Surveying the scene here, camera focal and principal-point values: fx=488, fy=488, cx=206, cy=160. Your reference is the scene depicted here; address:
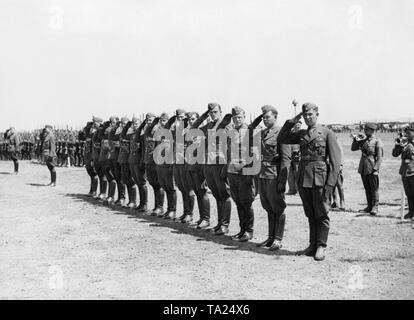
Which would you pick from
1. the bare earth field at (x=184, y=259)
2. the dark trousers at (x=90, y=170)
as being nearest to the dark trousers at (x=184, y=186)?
the bare earth field at (x=184, y=259)

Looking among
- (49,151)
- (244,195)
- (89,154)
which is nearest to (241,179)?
(244,195)

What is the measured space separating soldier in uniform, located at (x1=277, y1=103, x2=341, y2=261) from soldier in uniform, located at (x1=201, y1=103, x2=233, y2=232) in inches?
75.4

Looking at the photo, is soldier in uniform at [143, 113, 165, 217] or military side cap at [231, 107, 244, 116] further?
soldier in uniform at [143, 113, 165, 217]

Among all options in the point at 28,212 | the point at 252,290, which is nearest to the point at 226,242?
the point at 252,290

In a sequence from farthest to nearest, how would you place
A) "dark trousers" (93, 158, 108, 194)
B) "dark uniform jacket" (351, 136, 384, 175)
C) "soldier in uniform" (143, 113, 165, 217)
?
"dark trousers" (93, 158, 108, 194) < "dark uniform jacket" (351, 136, 384, 175) < "soldier in uniform" (143, 113, 165, 217)

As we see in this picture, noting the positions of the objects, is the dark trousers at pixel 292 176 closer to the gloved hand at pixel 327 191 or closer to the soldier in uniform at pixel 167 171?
the soldier in uniform at pixel 167 171

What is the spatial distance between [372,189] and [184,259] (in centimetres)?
587

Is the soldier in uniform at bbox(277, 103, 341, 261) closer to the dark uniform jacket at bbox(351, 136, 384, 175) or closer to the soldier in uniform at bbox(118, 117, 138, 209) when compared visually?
the dark uniform jacket at bbox(351, 136, 384, 175)

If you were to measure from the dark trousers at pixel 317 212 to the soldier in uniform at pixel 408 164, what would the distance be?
4087mm

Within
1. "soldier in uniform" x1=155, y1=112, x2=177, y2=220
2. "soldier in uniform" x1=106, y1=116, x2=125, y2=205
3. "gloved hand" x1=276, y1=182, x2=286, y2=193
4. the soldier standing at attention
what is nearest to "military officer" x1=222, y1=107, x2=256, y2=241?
"gloved hand" x1=276, y1=182, x2=286, y2=193

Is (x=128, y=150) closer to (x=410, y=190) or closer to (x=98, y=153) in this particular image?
(x=98, y=153)

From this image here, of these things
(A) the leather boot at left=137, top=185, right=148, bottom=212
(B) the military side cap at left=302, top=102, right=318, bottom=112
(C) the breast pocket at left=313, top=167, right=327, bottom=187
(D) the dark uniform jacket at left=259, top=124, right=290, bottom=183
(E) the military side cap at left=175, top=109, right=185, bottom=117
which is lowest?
(A) the leather boot at left=137, top=185, right=148, bottom=212

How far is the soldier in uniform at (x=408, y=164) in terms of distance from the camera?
1053 cm

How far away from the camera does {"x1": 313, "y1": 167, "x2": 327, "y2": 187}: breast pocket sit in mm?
7086
